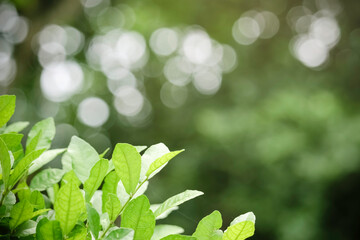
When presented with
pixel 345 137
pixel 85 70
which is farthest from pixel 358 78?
pixel 85 70

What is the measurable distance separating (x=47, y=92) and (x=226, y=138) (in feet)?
12.9

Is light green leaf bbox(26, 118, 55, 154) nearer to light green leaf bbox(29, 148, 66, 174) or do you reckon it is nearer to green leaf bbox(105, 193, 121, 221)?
light green leaf bbox(29, 148, 66, 174)

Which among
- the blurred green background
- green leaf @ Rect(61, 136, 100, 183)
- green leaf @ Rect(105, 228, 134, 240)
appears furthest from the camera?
the blurred green background

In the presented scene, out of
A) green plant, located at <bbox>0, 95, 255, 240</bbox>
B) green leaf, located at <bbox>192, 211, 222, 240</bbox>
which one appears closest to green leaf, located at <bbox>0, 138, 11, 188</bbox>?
green plant, located at <bbox>0, 95, 255, 240</bbox>

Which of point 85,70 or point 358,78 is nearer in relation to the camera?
point 358,78

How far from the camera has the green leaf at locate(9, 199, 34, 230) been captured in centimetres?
42

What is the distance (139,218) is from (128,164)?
0.07m

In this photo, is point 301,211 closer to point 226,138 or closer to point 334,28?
point 226,138

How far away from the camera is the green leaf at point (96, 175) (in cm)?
43

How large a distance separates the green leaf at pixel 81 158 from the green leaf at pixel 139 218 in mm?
109

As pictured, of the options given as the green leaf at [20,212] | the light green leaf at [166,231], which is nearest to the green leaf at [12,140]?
the green leaf at [20,212]

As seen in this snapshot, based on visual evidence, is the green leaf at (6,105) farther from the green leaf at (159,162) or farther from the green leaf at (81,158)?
the green leaf at (159,162)

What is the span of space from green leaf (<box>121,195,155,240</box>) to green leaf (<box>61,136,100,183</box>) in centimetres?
11

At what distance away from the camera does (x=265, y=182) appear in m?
3.93
